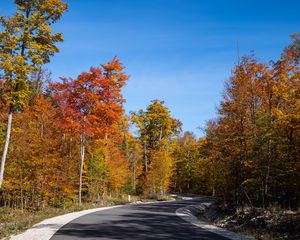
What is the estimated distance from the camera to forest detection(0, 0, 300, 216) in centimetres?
1742

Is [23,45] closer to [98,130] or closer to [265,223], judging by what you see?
[98,130]

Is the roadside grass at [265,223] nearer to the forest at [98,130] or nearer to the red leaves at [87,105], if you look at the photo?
the forest at [98,130]

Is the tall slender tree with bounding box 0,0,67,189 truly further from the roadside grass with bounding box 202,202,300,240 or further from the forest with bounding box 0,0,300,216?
the roadside grass with bounding box 202,202,300,240

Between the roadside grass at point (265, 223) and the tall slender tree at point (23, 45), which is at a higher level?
the tall slender tree at point (23, 45)

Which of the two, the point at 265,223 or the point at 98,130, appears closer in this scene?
the point at 265,223

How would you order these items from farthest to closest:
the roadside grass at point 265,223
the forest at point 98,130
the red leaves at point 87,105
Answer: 1. the red leaves at point 87,105
2. the forest at point 98,130
3. the roadside grass at point 265,223

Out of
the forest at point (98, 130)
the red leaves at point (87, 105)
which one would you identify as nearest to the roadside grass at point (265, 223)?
the forest at point (98, 130)

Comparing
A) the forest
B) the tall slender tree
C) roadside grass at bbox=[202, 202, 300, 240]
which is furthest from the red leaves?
roadside grass at bbox=[202, 202, 300, 240]

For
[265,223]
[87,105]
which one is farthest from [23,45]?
[265,223]

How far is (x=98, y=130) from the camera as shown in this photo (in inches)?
1003

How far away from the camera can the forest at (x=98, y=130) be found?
1742 cm

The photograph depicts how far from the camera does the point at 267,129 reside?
17.2m

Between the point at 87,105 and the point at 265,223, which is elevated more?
the point at 87,105

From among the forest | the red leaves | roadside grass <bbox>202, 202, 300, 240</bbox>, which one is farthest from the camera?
the red leaves
